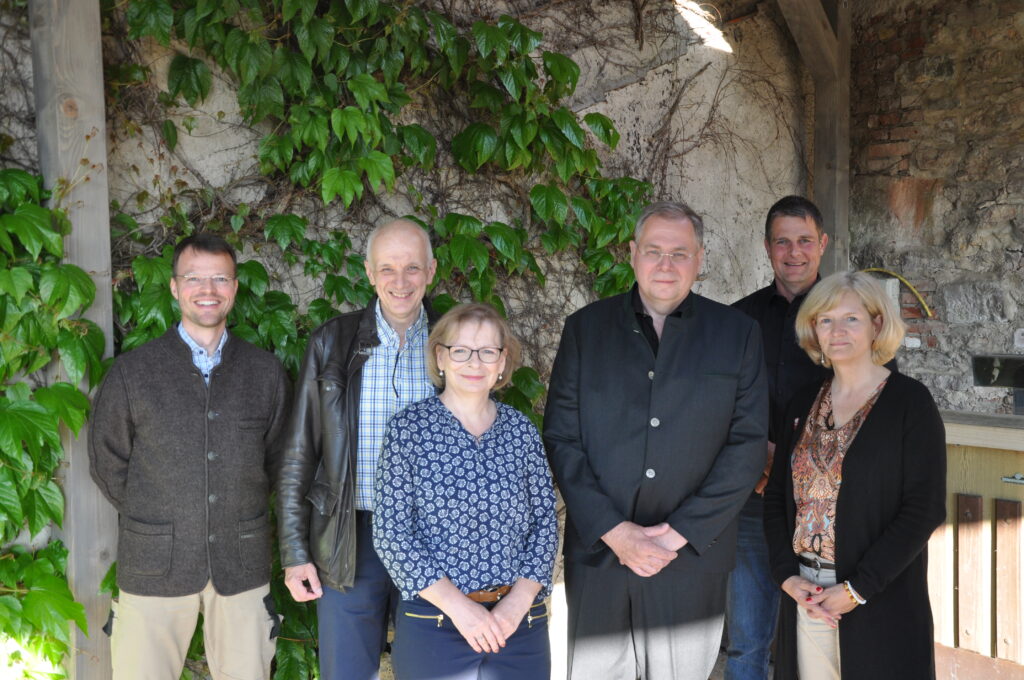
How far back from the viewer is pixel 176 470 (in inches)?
82.7

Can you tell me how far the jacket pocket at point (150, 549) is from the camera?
2072 mm

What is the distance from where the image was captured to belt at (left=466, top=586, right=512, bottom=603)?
6.17ft

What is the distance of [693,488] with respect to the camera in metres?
2.11

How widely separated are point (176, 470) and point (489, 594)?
0.84 metres

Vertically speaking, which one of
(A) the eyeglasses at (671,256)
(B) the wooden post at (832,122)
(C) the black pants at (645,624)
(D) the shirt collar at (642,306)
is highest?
(B) the wooden post at (832,122)

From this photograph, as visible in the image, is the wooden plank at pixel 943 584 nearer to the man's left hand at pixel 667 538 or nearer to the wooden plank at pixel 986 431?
the wooden plank at pixel 986 431

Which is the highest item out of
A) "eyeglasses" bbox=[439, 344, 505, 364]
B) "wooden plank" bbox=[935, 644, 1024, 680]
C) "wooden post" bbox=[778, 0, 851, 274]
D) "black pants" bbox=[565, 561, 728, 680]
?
"wooden post" bbox=[778, 0, 851, 274]

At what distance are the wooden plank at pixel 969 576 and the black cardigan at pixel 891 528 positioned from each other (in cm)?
102

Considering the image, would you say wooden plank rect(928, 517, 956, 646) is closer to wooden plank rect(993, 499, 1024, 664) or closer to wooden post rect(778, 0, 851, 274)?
wooden plank rect(993, 499, 1024, 664)

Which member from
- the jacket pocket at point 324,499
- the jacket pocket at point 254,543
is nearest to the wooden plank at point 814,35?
the jacket pocket at point 324,499

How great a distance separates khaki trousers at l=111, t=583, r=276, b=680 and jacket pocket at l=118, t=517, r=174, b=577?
77 millimetres

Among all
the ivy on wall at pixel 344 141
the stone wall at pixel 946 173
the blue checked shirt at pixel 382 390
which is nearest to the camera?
the blue checked shirt at pixel 382 390

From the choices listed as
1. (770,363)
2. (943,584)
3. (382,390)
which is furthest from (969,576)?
(382,390)

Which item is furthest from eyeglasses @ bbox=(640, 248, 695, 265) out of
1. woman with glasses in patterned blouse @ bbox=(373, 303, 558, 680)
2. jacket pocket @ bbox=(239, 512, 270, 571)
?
jacket pocket @ bbox=(239, 512, 270, 571)
